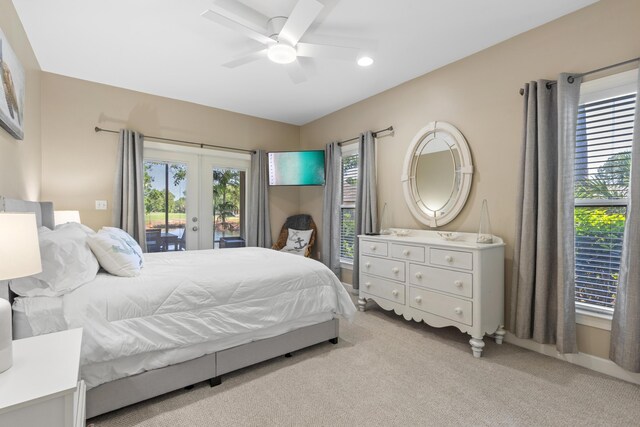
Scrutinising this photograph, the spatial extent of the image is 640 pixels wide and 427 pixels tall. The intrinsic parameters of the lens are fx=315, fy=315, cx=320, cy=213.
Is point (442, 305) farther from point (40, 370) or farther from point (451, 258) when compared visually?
point (40, 370)

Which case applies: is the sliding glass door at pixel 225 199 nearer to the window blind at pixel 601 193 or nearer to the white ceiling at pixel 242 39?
the white ceiling at pixel 242 39

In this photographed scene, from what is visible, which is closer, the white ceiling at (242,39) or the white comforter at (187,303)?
the white comforter at (187,303)

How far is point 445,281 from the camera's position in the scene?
2.75m

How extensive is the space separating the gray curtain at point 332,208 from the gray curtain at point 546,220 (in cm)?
242

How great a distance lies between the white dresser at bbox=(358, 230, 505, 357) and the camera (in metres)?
A: 2.55

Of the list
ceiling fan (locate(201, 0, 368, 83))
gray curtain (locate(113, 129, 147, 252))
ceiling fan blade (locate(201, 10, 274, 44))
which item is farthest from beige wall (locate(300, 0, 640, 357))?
gray curtain (locate(113, 129, 147, 252))

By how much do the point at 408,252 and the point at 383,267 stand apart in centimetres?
38

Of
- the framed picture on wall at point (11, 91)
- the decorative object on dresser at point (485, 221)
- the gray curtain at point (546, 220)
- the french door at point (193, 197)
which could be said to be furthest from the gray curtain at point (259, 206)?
the gray curtain at point (546, 220)

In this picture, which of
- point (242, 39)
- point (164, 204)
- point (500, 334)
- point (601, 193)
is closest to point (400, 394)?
point (500, 334)

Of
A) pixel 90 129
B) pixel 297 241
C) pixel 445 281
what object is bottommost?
pixel 445 281

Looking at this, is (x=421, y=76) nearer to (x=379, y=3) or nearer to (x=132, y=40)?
(x=379, y=3)

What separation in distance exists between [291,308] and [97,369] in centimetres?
123

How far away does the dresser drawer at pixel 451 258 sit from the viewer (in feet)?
8.49

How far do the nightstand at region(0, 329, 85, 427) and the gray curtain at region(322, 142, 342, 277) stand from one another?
3.59 metres
